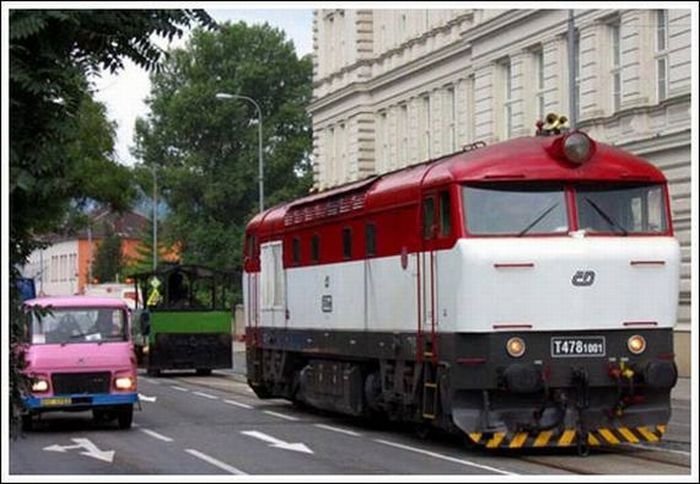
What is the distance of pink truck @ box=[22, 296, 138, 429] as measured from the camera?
24656 mm

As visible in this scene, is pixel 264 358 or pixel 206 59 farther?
pixel 206 59

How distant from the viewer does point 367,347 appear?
2345 centimetres

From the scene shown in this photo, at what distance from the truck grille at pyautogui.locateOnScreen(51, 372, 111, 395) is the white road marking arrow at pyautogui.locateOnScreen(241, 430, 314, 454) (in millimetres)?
2201

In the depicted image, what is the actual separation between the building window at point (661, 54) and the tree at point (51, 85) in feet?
92.6

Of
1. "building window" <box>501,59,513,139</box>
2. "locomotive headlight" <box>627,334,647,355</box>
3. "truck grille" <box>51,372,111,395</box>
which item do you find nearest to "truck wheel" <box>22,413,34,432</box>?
"truck grille" <box>51,372,111,395</box>

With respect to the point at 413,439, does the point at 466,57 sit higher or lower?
higher

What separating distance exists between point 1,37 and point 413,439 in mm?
12427

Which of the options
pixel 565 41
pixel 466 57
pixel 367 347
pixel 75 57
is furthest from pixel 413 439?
pixel 466 57

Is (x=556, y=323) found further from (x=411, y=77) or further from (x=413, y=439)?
(x=411, y=77)

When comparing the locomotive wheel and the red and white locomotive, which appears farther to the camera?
the locomotive wheel

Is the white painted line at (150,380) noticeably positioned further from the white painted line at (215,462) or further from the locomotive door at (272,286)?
the white painted line at (215,462)

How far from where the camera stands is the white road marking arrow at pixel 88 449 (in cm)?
2092

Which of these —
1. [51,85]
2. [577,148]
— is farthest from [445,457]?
[51,85]

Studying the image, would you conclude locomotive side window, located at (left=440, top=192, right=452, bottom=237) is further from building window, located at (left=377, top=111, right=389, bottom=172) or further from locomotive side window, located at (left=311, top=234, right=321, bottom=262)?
building window, located at (left=377, top=111, right=389, bottom=172)
